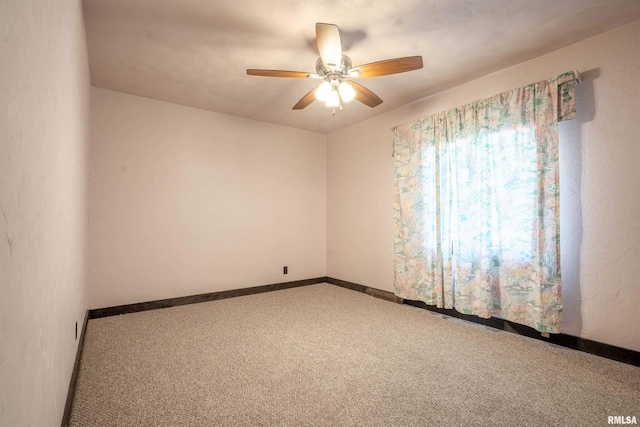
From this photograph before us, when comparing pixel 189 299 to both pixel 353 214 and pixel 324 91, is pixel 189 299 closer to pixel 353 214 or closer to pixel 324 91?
pixel 353 214

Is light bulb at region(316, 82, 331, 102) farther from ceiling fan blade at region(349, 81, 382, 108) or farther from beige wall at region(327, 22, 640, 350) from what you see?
beige wall at region(327, 22, 640, 350)

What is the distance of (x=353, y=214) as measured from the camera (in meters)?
4.46

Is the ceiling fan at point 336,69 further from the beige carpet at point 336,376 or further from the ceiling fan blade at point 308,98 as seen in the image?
the beige carpet at point 336,376

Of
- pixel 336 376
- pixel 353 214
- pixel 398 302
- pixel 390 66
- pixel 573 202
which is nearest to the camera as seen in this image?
pixel 336 376

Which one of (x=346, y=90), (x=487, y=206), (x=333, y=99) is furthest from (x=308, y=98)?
(x=487, y=206)

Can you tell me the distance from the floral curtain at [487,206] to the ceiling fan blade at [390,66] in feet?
3.88

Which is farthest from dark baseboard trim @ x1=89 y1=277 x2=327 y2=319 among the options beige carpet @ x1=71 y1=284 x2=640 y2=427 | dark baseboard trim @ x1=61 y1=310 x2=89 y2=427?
dark baseboard trim @ x1=61 y1=310 x2=89 y2=427

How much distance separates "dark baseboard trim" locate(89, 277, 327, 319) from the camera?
317 centimetres

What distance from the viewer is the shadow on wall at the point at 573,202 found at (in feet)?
7.70

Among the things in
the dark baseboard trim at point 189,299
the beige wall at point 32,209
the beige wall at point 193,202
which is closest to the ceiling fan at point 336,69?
the beige wall at point 32,209

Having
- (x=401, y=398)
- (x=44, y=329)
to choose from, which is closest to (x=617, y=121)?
(x=401, y=398)

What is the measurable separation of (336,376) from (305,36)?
7.90ft

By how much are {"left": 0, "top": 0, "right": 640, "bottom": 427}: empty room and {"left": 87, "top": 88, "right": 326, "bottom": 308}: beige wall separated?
0.02 metres

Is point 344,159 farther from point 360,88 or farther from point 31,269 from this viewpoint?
point 31,269
